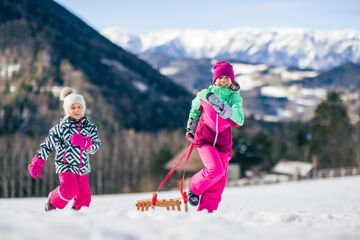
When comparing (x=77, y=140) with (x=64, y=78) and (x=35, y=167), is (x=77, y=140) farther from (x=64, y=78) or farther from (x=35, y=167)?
(x=64, y=78)

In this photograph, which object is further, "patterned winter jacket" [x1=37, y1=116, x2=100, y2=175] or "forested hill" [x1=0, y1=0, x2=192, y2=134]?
"forested hill" [x1=0, y1=0, x2=192, y2=134]

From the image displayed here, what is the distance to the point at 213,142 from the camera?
15.6 feet

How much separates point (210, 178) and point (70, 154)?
1.76 m

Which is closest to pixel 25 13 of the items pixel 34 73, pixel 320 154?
pixel 34 73

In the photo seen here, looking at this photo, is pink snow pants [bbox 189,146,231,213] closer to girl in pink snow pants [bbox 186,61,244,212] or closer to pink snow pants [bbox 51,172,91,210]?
girl in pink snow pants [bbox 186,61,244,212]

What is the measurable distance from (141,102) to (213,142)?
426ft

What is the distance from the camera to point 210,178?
15.4 feet

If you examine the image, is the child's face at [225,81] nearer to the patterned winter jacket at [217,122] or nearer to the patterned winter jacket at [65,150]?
the patterned winter jacket at [217,122]

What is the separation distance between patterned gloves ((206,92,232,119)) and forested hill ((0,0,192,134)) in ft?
237

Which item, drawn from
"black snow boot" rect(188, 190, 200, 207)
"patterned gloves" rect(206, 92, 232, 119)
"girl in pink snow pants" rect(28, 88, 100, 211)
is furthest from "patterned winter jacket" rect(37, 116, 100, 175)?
"patterned gloves" rect(206, 92, 232, 119)

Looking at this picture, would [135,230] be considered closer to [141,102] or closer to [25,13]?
[141,102]

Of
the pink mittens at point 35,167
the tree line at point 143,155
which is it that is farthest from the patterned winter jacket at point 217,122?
the tree line at point 143,155

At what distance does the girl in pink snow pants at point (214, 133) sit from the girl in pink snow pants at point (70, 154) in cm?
136

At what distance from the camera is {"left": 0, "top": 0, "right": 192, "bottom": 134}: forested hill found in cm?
9925
